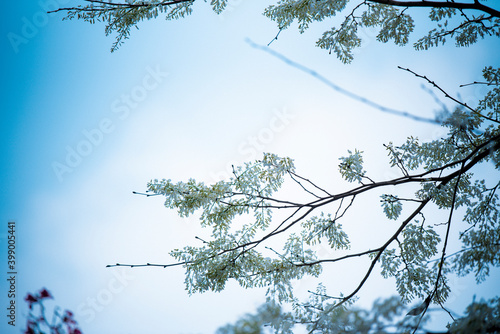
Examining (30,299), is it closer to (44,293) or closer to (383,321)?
(44,293)

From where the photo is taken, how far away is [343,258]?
2.97 m

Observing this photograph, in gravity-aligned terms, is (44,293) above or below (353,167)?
below

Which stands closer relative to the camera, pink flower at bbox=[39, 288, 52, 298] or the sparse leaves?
pink flower at bbox=[39, 288, 52, 298]

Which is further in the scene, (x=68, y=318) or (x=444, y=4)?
(x=444, y=4)

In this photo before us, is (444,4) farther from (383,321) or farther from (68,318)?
(68,318)

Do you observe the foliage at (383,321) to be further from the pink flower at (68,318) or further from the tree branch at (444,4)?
the tree branch at (444,4)

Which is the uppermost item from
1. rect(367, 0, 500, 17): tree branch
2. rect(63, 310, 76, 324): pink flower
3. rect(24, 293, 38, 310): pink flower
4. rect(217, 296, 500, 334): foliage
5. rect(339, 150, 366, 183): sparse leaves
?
rect(367, 0, 500, 17): tree branch

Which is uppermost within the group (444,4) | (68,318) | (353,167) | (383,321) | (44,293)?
(444,4)

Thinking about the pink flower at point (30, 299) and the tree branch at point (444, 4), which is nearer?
the pink flower at point (30, 299)

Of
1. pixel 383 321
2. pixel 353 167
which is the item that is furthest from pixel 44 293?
pixel 353 167

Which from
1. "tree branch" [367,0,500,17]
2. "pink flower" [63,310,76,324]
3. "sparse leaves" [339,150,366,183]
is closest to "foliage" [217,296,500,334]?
"pink flower" [63,310,76,324]

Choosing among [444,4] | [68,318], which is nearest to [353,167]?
[444,4]

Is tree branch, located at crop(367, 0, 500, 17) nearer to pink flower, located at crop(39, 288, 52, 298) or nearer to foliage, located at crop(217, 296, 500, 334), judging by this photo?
foliage, located at crop(217, 296, 500, 334)

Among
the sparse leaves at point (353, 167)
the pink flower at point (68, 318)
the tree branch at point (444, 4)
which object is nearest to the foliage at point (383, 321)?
the pink flower at point (68, 318)
